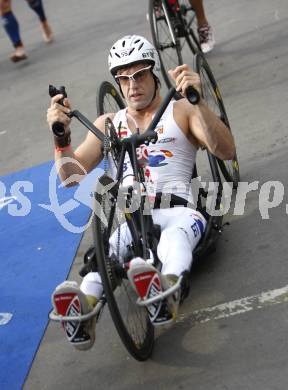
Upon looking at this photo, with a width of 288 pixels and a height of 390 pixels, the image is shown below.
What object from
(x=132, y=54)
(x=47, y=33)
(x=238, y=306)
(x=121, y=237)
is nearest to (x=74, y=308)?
(x=121, y=237)

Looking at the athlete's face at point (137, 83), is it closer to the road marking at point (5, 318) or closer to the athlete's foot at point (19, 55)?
the road marking at point (5, 318)

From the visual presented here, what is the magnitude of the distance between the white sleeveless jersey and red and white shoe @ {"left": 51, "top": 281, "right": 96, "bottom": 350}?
1.13 meters

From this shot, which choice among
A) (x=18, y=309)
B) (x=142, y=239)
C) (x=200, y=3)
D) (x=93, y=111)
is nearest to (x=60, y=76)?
(x=93, y=111)

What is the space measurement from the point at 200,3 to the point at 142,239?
4655mm

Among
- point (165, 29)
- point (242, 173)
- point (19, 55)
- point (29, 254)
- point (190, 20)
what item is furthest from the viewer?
point (19, 55)

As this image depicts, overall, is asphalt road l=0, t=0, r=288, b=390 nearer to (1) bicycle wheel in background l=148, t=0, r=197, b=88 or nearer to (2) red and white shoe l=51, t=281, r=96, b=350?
(2) red and white shoe l=51, t=281, r=96, b=350

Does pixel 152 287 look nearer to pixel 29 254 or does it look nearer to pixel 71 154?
pixel 71 154

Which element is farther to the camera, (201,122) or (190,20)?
(190,20)

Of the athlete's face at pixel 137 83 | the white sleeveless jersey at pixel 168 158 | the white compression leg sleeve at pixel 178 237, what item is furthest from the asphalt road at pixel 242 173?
the athlete's face at pixel 137 83

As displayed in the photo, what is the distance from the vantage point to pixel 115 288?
11.8 feet

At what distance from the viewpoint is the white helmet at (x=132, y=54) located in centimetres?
426

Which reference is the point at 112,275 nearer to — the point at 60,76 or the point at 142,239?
the point at 142,239

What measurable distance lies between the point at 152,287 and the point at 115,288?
1.13ft

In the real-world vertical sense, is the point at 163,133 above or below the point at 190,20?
above
